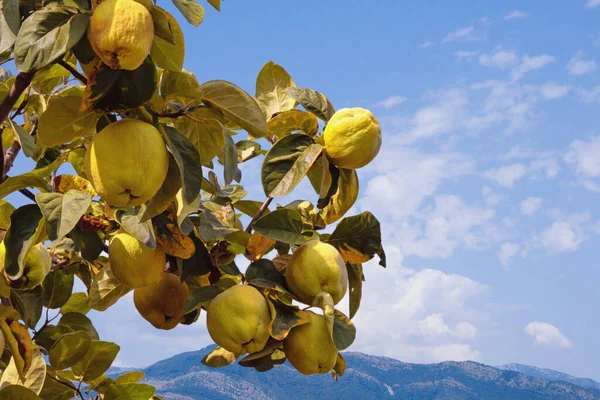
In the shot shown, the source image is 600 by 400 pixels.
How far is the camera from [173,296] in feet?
5.99

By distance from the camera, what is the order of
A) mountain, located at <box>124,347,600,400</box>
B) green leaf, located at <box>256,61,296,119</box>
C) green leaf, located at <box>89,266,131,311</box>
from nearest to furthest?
1. green leaf, located at <box>89,266,131,311</box>
2. green leaf, located at <box>256,61,296,119</box>
3. mountain, located at <box>124,347,600,400</box>

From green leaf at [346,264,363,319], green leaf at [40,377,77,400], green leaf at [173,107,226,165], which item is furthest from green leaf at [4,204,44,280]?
green leaf at [346,264,363,319]

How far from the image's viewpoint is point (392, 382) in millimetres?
62031

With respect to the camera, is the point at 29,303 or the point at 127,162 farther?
the point at 29,303

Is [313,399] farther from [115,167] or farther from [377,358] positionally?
[115,167]

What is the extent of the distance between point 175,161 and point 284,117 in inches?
17.0

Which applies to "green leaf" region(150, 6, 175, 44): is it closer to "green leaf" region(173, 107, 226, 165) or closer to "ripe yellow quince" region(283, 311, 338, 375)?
"green leaf" region(173, 107, 226, 165)

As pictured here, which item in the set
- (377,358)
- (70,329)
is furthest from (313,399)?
(70,329)

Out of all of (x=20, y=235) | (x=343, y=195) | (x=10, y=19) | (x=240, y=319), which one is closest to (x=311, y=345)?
(x=240, y=319)

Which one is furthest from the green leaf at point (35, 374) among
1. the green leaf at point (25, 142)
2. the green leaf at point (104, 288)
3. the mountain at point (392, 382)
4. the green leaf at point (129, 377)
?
the mountain at point (392, 382)

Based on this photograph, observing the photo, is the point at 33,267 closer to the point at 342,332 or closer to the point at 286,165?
the point at 286,165

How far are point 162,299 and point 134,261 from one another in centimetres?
23

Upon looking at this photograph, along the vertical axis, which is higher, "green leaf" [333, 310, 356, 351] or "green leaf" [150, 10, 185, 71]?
"green leaf" [150, 10, 185, 71]

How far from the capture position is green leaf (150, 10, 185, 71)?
1.41 m
